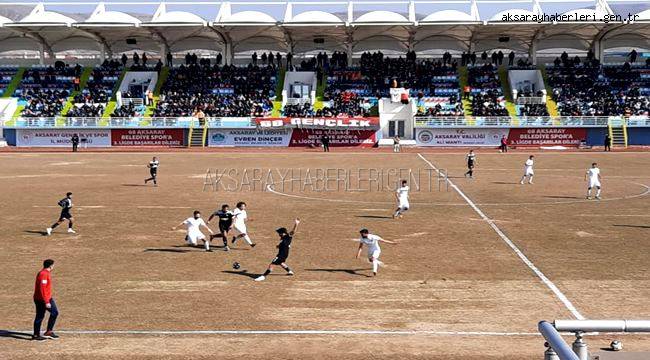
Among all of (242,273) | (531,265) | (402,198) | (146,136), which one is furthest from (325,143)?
(242,273)

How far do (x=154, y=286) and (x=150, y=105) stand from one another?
55.1m

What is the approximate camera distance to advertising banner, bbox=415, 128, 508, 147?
62875mm

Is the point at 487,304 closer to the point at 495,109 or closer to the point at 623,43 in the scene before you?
the point at 495,109

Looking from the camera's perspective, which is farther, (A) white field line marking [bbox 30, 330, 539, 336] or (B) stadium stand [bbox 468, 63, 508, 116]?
(B) stadium stand [bbox 468, 63, 508, 116]

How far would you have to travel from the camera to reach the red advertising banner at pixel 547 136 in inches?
2452

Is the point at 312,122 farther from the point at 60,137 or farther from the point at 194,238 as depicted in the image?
the point at 194,238

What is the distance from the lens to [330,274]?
16938 millimetres

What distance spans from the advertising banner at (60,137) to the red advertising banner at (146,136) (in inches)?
31.9

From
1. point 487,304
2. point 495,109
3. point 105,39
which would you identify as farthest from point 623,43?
point 487,304

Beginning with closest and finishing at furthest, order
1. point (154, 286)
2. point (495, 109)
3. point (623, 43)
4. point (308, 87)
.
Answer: point (154, 286), point (495, 109), point (308, 87), point (623, 43)

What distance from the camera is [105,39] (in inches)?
3130

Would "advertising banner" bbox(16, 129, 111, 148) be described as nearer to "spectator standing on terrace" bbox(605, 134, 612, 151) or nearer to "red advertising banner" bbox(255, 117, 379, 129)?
"red advertising banner" bbox(255, 117, 379, 129)

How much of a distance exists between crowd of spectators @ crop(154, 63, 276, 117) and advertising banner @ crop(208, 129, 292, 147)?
2383mm

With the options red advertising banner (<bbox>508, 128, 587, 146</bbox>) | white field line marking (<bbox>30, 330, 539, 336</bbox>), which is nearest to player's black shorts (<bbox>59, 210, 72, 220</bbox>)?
white field line marking (<bbox>30, 330, 539, 336</bbox>)
